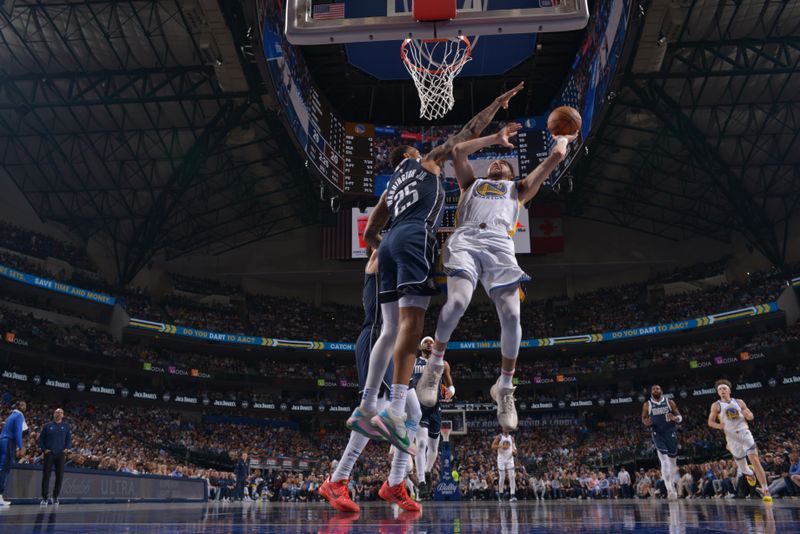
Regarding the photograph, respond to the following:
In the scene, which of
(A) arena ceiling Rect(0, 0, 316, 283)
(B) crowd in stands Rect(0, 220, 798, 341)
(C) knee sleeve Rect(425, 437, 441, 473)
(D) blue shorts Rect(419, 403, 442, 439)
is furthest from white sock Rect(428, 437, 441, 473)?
(B) crowd in stands Rect(0, 220, 798, 341)

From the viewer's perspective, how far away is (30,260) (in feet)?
97.8

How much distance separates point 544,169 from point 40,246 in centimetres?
3182

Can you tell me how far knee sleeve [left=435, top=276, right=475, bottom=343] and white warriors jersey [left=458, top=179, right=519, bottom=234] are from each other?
2.21ft

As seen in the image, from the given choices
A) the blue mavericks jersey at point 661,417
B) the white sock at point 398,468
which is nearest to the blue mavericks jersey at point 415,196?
the white sock at point 398,468

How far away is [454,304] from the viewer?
484 cm

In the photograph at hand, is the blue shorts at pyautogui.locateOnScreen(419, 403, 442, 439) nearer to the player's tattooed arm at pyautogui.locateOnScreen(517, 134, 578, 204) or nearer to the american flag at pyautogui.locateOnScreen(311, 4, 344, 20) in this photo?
the player's tattooed arm at pyautogui.locateOnScreen(517, 134, 578, 204)

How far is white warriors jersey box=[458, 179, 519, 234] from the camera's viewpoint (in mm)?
5359

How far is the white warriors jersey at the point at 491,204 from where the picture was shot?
5359 millimetres

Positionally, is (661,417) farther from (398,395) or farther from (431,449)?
(398,395)

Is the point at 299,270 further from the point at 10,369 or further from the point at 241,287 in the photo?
the point at 10,369

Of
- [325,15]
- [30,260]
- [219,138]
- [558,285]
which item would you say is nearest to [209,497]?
[219,138]

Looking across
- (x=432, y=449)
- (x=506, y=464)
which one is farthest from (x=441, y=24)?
(x=506, y=464)

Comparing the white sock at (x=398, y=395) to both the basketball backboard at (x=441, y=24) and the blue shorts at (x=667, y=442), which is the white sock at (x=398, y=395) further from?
the blue shorts at (x=667, y=442)

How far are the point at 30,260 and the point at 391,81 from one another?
19209 mm
